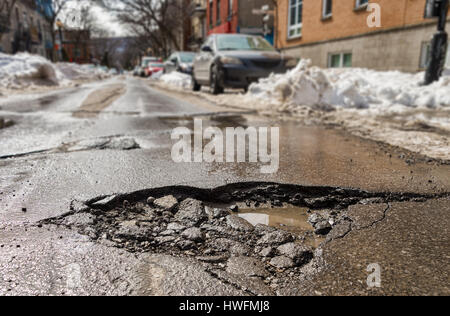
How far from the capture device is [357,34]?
1135 cm

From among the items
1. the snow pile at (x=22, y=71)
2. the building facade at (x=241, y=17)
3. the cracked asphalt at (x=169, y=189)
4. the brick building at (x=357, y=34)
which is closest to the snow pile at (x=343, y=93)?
the brick building at (x=357, y=34)

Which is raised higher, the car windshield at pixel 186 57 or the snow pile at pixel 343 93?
the car windshield at pixel 186 57

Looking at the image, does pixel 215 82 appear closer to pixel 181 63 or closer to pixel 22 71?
pixel 22 71

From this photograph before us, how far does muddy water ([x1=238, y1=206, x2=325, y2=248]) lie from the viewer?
1880mm

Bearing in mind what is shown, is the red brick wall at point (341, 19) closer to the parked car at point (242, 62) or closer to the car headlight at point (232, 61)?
the parked car at point (242, 62)

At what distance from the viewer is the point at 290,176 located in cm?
271

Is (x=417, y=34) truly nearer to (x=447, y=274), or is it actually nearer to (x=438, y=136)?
(x=438, y=136)

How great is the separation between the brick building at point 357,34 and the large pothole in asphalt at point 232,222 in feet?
26.2

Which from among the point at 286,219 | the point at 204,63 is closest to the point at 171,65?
the point at 204,63

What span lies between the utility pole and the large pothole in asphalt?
6245mm

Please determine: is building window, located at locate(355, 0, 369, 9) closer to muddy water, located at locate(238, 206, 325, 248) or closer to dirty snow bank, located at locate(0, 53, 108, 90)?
muddy water, located at locate(238, 206, 325, 248)

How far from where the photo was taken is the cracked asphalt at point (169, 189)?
138cm
